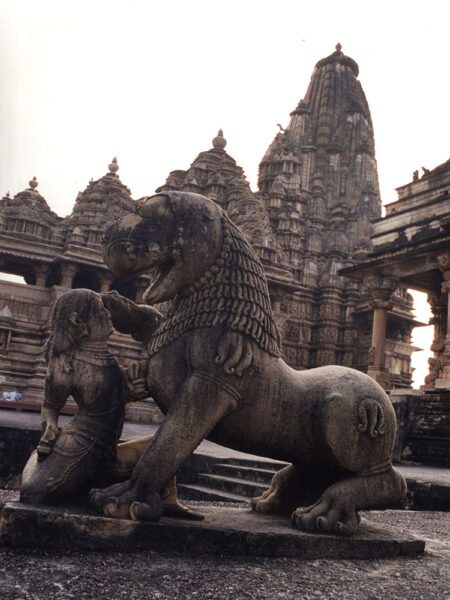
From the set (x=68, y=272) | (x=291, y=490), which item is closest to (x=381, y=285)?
(x=68, y=272)

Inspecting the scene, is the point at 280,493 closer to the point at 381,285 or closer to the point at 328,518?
the point at 328,518

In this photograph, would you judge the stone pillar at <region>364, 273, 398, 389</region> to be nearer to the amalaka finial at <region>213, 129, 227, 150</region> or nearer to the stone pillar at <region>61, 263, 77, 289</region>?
the stone pillar at <region>61, 263, 77, 289</region>

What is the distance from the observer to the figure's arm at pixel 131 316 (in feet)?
10.8

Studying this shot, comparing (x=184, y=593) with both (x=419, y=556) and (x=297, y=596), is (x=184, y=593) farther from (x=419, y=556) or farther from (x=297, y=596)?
(x=419, y=556)

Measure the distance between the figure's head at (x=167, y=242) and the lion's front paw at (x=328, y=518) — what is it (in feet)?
4.45

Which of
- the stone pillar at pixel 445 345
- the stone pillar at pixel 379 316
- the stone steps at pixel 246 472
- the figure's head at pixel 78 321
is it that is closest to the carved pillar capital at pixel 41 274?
the stone pillar at pixel 379 316

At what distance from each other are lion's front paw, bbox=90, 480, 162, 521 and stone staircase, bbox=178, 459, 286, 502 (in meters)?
3.26

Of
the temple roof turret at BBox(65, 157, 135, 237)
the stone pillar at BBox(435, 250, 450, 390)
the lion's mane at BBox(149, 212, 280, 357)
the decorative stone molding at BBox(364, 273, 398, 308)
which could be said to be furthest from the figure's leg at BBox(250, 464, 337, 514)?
the temple roof turret at BBox(65, 157, 135, 237)

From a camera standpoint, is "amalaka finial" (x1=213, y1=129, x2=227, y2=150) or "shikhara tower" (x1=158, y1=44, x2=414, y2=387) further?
"amalaka finial" (x1=213, y1=129, x2=227, y2=150)

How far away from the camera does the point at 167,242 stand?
3166 mm

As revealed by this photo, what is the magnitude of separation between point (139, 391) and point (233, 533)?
857mm

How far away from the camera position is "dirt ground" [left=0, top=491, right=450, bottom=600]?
218 cm

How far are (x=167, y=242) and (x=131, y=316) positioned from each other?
0.52 m

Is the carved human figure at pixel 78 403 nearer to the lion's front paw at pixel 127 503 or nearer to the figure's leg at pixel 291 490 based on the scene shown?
the lion's front paw at pixel 127 503
